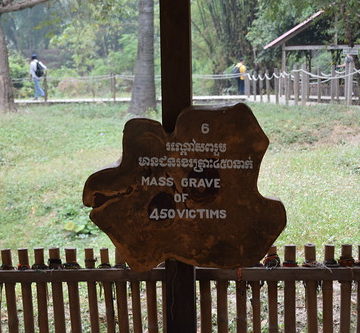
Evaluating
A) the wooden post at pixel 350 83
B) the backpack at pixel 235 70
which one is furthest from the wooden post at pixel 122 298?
the backpack at pixel 235 70

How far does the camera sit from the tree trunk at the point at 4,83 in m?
12.3

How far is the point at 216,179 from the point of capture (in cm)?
224

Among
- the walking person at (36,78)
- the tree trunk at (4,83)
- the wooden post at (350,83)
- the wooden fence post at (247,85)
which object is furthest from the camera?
the walking person at (36,78)

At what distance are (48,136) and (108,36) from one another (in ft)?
33.0

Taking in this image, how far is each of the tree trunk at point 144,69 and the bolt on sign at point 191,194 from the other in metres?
10.3

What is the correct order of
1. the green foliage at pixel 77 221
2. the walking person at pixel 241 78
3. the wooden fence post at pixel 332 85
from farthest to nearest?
the walking person at pixel 241 78
the wooden fence post at pixel 332 85
the green foliage at pixel 77 221

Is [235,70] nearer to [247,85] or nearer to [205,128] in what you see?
[247,85]

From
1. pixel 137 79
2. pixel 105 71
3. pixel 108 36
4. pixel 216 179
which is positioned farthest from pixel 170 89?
pixel 108 36

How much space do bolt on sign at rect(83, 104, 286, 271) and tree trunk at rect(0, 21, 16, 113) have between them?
35.7 feet

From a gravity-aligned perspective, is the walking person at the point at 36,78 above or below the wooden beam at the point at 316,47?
below

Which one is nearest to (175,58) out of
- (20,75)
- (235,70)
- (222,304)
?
(222,304)

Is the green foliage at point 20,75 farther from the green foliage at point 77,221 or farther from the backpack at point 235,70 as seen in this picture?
the green foliage at point 77,221

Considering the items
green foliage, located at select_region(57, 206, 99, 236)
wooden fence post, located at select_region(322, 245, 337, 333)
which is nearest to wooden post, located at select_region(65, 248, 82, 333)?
wooden fence post, located at select_region(322, 245, 337, 333)

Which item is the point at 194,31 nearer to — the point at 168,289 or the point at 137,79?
the point at 137,79
